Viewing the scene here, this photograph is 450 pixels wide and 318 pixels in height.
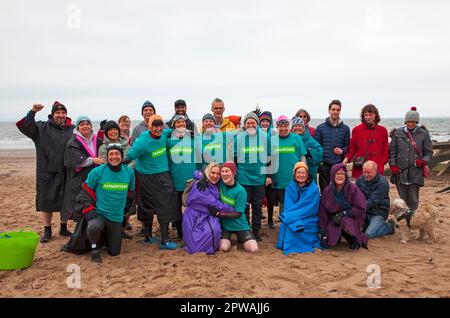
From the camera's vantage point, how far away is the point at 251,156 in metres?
5.11

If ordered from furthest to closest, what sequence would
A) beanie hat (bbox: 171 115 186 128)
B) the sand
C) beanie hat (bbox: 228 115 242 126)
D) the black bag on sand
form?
beanie hat (bbox: 228 115 242 126)
beanie hat (bbox: 171 115 186 128)
the black bag on sand
the sand

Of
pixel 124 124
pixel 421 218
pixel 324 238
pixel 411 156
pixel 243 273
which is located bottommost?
pixel 243 273

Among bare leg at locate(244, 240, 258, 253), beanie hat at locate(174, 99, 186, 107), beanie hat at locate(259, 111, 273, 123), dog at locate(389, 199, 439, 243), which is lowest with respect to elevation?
bare leg at locate(244, 240, 258, 253)

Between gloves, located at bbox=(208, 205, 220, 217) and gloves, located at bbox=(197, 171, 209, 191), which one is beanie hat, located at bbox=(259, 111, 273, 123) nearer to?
gloves, located at bbox=(197, 171, 209, 191)

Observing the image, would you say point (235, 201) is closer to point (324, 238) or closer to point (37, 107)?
point (324, 238)

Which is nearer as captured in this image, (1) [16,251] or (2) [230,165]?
(1) [16,251]

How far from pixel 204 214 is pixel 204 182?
434 millimetres

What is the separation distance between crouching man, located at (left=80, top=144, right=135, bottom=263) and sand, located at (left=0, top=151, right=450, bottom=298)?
0.24 meters

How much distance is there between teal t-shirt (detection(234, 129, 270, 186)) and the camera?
5109 mm

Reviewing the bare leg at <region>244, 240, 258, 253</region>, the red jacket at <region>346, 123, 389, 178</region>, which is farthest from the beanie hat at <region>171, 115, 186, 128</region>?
the red jacket at <region>346, 123, 389, 178</region>

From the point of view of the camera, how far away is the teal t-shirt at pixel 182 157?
4.98m

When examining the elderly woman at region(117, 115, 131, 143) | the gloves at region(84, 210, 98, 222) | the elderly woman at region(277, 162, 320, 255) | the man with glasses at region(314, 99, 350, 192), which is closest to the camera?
the gloves at region(84, 210, 98, 222)

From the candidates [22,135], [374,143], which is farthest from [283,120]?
[22,135]

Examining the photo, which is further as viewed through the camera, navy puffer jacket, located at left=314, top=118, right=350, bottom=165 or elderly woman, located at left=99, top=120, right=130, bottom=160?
navy puffer jacket, located at left=314, top=118, right=350, bottom=165
